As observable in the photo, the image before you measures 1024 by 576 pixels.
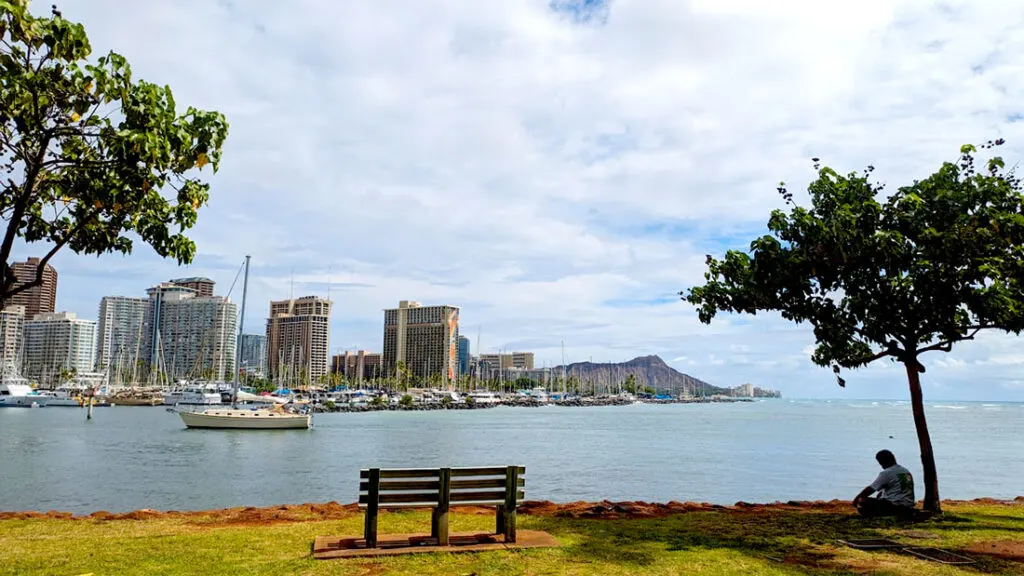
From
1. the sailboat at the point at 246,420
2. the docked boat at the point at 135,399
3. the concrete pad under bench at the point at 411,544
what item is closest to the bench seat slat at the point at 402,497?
the concrete pad under bench at the point at 411,544

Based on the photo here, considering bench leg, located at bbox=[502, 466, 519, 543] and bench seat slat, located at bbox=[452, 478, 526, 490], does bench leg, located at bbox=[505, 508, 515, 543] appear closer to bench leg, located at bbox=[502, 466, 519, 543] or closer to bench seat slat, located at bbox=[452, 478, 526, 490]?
bench leg, located at bbox=[502, 466, 519, 543]

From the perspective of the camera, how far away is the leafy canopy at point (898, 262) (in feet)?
40.9

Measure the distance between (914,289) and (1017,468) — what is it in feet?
133

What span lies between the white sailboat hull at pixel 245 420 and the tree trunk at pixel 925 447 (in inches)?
2480

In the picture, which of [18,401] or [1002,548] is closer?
[1002,548]

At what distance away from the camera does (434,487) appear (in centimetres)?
963

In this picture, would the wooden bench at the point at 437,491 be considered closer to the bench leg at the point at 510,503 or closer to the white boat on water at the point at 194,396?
the bench leg at the point at 510,503

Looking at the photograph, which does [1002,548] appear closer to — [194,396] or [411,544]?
[411,544]

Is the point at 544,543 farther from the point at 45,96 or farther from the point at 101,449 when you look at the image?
the point at 101,449

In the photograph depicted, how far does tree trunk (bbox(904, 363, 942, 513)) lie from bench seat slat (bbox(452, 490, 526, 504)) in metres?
8.10

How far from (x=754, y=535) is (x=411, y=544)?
5423mm

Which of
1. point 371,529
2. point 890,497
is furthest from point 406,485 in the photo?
point 890,497

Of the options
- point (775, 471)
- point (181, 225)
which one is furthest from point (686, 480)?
point (181, 225)

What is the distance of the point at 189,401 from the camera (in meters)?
131
